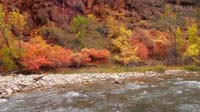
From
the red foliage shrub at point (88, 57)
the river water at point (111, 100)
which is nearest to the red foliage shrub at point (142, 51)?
the red foliage shrub at point (88, 57)

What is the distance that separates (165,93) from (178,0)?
63.7 metres

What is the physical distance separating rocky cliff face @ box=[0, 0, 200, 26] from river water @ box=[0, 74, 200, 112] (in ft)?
111

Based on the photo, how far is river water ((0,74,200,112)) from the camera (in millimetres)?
20984

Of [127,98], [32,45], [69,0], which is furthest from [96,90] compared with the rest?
[69,0]

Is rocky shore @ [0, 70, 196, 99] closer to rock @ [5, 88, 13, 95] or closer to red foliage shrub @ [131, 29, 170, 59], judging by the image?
rock @ [5, 88, 13, 95]

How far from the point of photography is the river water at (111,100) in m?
21.0

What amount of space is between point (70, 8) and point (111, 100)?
44820 millimetres

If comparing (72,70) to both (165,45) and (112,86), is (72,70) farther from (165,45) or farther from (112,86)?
(165,45)

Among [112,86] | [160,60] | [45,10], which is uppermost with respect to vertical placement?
[45,10]

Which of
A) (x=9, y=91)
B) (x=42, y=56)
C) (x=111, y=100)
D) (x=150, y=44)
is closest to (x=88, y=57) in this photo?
(x=42, y=56)

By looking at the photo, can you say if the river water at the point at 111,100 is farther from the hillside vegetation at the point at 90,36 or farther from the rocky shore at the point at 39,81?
the hillside vegetation at the point at 90,36

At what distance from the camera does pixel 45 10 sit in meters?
62.8

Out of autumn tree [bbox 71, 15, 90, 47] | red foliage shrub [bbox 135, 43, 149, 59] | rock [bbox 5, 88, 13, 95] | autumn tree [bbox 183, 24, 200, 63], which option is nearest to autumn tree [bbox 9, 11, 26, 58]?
autumn tree [bbox 71, 15, 90, 47]

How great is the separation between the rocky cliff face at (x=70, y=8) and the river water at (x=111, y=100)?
33.9 metres
